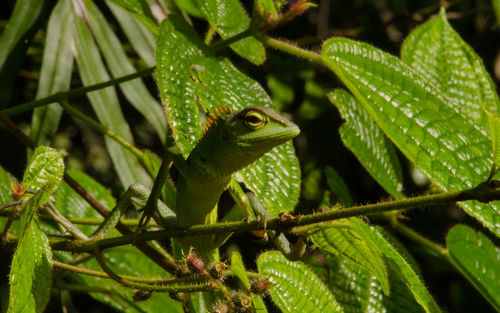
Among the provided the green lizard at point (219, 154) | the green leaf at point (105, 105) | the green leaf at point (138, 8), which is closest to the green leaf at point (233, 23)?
the green leaf at point (138, 8)

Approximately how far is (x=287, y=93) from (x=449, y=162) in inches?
98.9

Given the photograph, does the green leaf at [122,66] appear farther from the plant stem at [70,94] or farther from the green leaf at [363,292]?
the green leaf at [363,292]

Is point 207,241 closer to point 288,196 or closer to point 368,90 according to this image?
point 288,196

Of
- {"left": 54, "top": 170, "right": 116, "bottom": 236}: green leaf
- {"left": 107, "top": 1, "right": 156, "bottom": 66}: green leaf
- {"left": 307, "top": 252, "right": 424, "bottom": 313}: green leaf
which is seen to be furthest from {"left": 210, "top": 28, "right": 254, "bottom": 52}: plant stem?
{"left": 107, "top": 1, "right": 156, "bottom": 66}: green leaf

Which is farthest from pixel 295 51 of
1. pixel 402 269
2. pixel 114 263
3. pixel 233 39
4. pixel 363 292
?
pixel 114 263

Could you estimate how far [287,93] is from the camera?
366 centimetres

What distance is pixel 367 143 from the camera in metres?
1.99

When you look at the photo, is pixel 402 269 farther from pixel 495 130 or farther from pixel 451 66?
pixel 451 66

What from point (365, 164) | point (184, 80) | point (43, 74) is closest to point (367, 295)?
point (365, 164)

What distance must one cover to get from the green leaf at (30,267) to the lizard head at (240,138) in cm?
41

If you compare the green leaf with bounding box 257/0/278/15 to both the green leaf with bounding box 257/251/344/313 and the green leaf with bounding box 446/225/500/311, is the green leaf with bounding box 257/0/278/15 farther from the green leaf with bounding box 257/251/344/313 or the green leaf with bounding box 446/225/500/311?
the green leaf with bounding box 446/225/500/311

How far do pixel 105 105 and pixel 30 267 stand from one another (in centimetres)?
142

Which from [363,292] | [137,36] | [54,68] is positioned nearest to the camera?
[363,292]

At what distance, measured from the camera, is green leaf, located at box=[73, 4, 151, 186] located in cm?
230
